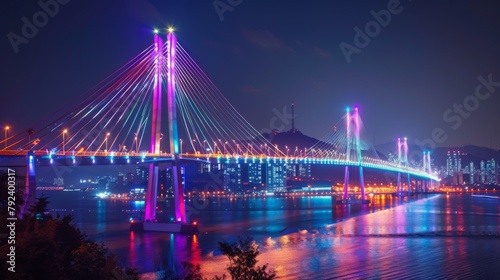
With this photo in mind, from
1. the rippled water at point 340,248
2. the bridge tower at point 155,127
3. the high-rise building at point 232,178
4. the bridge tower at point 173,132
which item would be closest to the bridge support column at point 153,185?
the bridge tower at point 155,127

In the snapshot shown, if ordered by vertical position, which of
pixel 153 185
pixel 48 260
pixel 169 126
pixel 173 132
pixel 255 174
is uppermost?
pixel 255 174

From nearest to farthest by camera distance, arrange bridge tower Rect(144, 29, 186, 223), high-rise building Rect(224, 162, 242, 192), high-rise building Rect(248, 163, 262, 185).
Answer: bridge tower Rect(144, 29, 186, 223)
high-rise building Rect(224, 162, 242, 192)
high-rise building Rect(248, 163, 262, 185)

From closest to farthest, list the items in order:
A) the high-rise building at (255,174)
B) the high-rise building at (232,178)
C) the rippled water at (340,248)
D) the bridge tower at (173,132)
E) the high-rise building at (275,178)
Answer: the rippled water at (340,248) → the bridge tower at (173,132) → the high-rise building at (232,178) → the high-rise building at (255,174) → the high-rise building at (275,178)

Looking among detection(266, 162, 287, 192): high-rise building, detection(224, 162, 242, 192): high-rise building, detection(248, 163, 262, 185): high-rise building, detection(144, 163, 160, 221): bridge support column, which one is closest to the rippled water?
detection(144, 163, 160, 221): bridge support column

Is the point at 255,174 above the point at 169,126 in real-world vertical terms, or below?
above

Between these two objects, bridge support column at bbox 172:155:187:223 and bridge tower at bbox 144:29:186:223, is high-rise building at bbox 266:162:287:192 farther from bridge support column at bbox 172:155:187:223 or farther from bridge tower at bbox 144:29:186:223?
bridge support column at bbox 172:155:187:223

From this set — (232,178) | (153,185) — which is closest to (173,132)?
(153,185)

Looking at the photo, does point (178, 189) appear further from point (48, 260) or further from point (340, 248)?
point (48, 260)

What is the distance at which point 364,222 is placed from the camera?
32969mm

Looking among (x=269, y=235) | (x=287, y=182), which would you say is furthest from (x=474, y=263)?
(x=287, y=182)

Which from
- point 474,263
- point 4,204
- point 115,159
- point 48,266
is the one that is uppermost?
point 115,159

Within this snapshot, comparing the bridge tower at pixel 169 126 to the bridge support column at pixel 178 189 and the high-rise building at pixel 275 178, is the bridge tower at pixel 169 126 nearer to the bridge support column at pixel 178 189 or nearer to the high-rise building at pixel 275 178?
the bridge support column at pixel 178 189

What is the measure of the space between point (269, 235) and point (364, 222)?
8.99 metres

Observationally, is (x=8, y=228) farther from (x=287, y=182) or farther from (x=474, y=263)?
(x=287, y=182)
